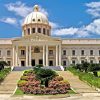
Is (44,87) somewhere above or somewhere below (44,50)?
below

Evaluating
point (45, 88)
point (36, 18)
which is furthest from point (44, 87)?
point (36, 18)

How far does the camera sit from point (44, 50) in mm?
71125

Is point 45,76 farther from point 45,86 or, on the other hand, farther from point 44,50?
point 44,50

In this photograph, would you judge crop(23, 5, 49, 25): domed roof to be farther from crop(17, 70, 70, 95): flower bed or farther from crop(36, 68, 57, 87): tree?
crop(36, 68, 57, 87): tree

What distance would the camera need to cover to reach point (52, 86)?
93.1ft

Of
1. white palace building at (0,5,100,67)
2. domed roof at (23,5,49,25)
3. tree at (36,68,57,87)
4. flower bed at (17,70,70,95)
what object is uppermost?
domed roof at (23,5,49,25)

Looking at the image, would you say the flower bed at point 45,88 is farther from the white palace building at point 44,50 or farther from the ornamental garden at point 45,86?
the white palace building at point 44,50

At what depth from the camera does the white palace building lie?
70875 millimetres

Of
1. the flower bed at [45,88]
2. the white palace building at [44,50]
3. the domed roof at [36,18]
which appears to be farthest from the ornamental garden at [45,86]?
the domed roof at [36,18]

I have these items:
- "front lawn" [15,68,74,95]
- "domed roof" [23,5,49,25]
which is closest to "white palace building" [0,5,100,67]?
"domed roof" [23,5,49,25]

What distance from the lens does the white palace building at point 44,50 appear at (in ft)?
233

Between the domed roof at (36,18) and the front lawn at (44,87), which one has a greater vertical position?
the domed roof at (36,18)

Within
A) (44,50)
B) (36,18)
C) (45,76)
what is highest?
(36,18)

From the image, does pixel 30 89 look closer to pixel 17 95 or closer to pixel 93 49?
pixel 17 95
